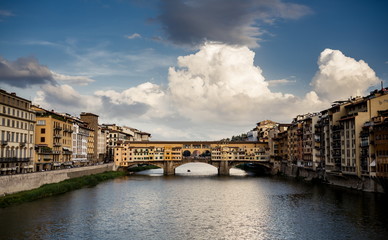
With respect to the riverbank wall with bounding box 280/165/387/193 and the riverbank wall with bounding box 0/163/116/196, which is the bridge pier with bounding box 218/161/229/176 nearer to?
the riverbank wall with bounding box 280/165/387/193

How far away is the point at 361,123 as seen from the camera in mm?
62719

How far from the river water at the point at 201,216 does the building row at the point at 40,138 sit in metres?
11.9

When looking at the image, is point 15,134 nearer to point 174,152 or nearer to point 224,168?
point 174,152

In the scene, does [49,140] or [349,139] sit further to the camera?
[49,140]

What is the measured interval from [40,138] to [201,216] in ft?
153

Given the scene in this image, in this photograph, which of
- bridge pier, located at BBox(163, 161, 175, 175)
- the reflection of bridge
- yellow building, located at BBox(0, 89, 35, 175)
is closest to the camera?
yellow building, located at BBox(0, 89, 35, 175)

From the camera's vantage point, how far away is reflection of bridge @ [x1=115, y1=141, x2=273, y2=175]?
377ft

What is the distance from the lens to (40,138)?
264 ft

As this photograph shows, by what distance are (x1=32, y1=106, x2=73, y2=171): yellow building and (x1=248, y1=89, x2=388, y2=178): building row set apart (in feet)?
174

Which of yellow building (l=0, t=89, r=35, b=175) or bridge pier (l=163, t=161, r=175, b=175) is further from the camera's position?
bridge pier (l=163, t=161, r=175, b=175)

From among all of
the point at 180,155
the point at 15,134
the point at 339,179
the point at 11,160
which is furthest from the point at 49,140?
the point at 339,179

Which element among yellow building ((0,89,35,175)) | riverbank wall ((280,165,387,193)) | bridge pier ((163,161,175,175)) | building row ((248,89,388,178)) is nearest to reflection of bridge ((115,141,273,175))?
bridge pier ((163,161,175,175))

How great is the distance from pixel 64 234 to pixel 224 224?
15.9m

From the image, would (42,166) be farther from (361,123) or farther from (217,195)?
(361,123)
